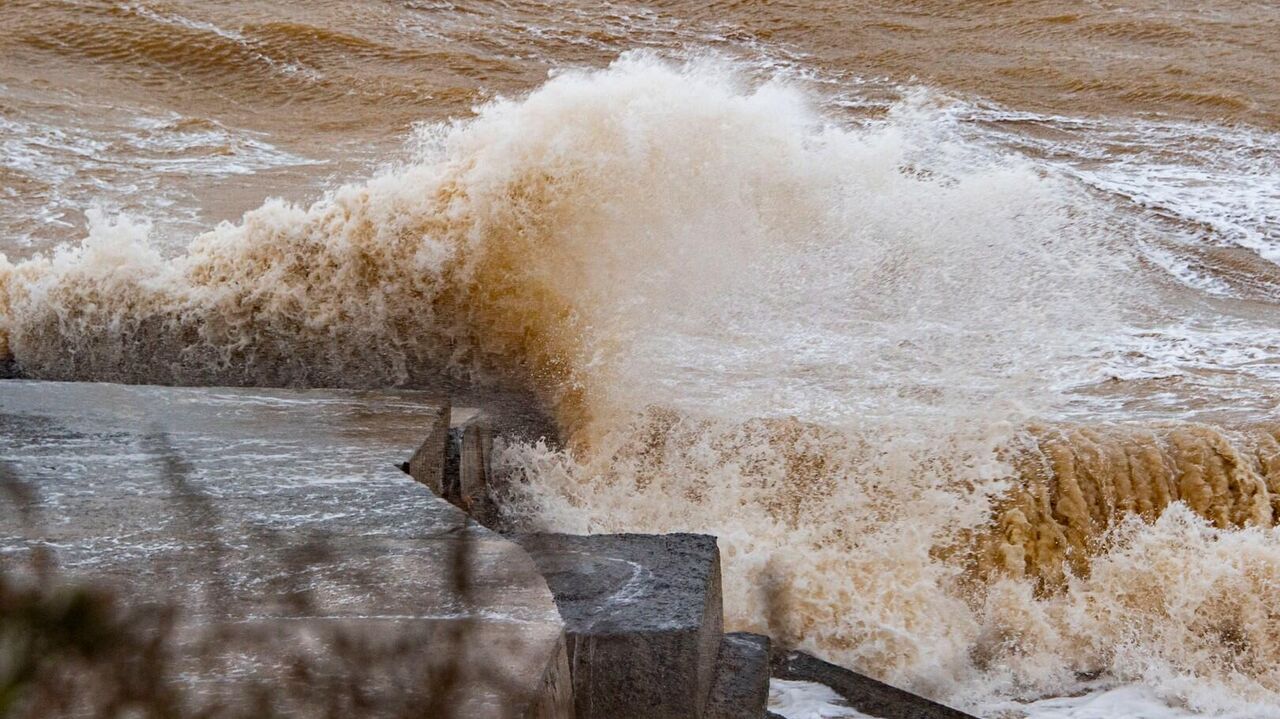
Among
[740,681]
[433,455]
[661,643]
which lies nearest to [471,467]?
[433,455]

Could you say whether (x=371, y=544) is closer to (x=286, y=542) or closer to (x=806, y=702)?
(x=286, y=542)

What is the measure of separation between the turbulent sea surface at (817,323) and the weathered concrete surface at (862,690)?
0.30m

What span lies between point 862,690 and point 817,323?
307 centimetres

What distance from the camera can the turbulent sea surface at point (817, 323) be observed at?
449 cm

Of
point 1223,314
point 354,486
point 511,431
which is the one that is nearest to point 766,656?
point 354,486

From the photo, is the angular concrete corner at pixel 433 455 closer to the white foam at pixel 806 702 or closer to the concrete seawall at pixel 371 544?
the concrete seawall at pixel 371 544

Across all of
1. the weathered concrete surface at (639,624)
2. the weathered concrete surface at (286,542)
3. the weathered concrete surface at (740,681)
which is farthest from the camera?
the weathered concrete surface at (740,681)

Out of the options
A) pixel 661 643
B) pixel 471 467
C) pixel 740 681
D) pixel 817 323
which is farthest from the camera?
pixel 817 323

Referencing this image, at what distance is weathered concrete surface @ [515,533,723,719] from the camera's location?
3115mm

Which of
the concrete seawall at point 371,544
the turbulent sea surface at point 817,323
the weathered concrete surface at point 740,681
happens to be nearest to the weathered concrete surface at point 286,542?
the concrete seawall at point 371,544

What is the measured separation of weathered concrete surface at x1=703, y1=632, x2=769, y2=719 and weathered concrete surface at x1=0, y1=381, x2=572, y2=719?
732 mm

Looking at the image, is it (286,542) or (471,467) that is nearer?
(286,542)

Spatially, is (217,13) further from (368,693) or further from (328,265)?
(368,693)

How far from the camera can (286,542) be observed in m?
2.61
